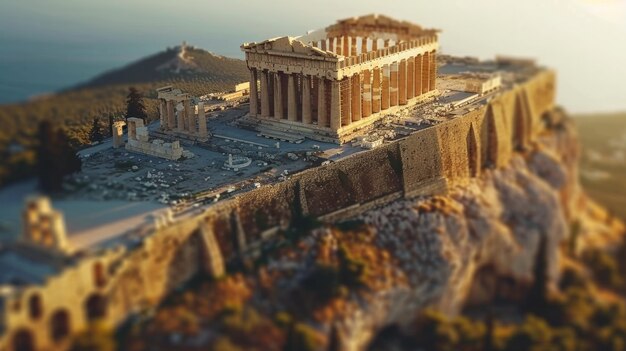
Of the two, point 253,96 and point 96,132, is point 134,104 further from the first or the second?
point 253,96

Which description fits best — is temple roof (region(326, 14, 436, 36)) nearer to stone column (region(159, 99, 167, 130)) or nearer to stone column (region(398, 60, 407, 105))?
stone column (region(398, 60, 407, 105))

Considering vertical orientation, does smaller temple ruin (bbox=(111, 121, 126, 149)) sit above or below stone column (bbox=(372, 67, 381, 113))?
below

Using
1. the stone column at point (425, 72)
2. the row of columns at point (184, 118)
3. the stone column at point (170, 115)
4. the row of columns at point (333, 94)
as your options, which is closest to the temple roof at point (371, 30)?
the stone column at point (425, 72)

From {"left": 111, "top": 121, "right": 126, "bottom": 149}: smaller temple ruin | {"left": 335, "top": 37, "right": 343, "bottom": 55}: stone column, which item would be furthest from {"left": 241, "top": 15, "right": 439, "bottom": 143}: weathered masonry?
{"left": 111, "top": 121, "right": 126, "bottom": 149}: smaller temple ruin

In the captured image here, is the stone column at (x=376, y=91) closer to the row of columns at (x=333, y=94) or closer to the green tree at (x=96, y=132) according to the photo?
the row of columns at (x=333, y=94)

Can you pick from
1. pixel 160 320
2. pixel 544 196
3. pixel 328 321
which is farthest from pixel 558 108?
pixel 160 320

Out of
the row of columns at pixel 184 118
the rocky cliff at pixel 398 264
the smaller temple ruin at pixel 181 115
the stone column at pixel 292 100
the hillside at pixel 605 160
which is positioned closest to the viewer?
the rocky cliff at pixel 398 264
